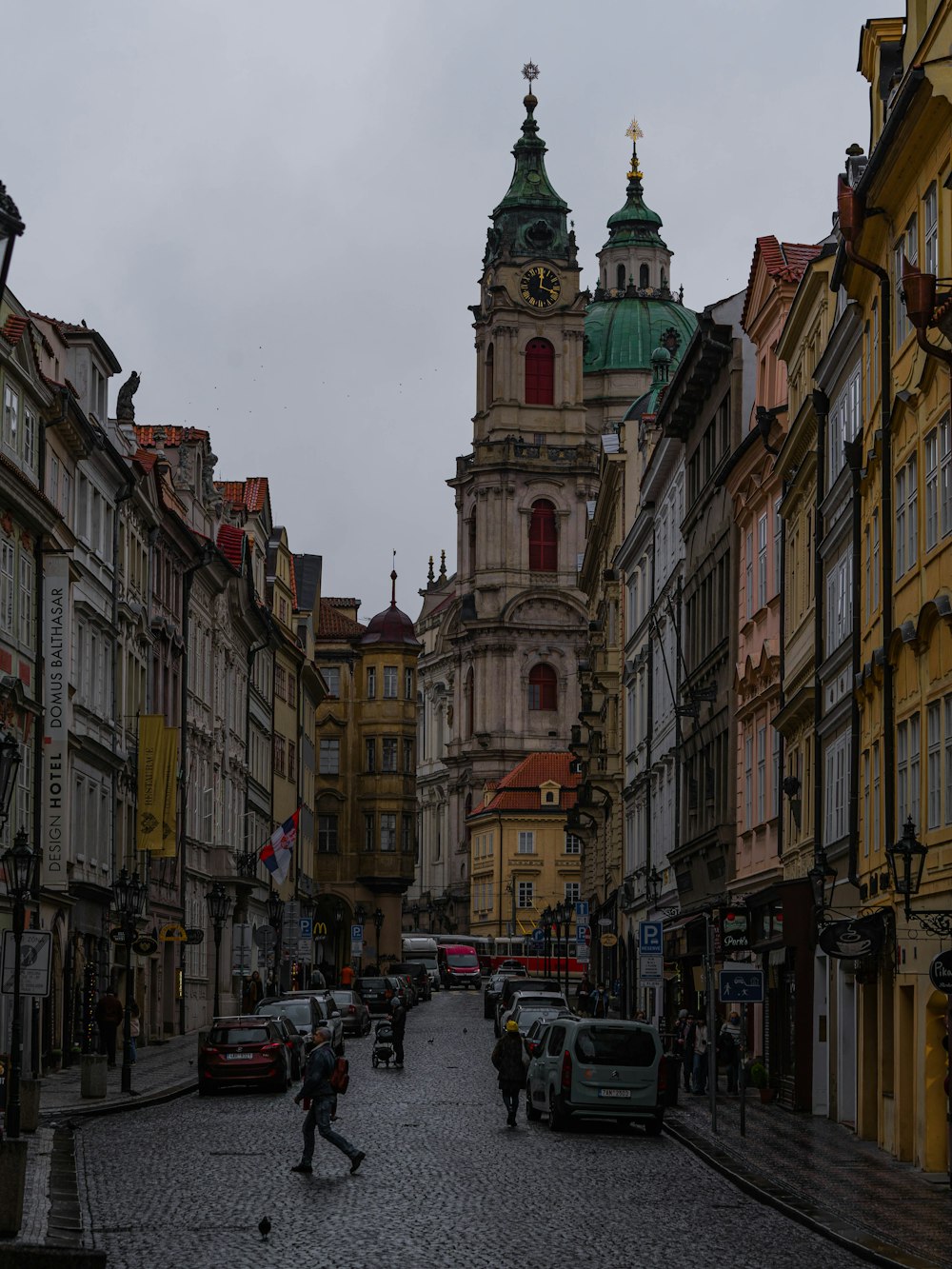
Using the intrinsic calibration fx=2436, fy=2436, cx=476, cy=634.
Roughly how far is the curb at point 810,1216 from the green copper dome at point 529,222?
130 metres

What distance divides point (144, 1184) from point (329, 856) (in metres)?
102

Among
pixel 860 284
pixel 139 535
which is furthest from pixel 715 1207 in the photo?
pixel 139 535

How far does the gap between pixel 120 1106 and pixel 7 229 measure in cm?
2642

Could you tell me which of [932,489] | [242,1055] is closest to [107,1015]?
[242,1055]

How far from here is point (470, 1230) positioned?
21031 mm

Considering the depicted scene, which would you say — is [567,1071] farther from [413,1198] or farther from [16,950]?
[413,1198]

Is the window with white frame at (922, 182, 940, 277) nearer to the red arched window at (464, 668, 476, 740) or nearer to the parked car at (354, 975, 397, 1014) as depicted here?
the parked car at (354, 975, 397, 1014)

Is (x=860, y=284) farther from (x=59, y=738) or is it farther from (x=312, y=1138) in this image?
(x=59, y=738)

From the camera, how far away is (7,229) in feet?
40.9

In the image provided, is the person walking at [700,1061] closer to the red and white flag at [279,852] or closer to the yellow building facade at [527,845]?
the red and white flag at [279,852]

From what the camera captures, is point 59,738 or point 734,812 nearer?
point 59,738

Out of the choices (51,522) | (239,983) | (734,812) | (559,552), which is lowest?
(239,983)

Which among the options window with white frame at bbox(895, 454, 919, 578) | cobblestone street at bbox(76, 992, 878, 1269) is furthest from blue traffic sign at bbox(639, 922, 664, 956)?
window with white frame at bbox(895, 454, 919, 578)

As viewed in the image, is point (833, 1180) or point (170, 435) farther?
point (170, 435)
